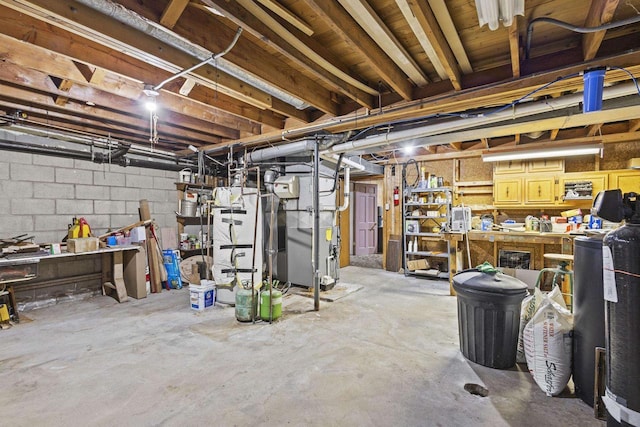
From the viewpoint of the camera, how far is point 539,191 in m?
5.09

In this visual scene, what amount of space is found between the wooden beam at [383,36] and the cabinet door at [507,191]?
3.49 metres

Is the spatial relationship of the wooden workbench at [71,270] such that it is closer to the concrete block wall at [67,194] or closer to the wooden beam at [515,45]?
the concrete block wall at [67,194]

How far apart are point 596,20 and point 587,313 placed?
6.06ft

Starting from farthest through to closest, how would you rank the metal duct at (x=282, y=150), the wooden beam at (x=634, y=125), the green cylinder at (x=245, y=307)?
the wooden beam at (x=634, y=125) < the metal duct at (x=282, y=150) < the green cylinder at (x=245, y=307)

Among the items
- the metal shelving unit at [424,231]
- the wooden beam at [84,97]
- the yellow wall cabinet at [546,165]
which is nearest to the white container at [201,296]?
the wooden beam at [84,97]

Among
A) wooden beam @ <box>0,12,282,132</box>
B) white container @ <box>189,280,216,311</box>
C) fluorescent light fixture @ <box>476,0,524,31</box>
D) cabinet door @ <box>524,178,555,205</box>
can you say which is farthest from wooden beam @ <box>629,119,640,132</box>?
white container @ <box>189,280,216,311</box>

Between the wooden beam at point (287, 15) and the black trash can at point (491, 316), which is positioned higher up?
the wooden beam at point (287, 15)

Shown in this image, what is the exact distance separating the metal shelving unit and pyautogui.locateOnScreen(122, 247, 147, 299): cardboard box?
15.5ft

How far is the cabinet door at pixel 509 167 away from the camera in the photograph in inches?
207

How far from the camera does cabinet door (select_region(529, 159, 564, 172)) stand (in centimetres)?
499

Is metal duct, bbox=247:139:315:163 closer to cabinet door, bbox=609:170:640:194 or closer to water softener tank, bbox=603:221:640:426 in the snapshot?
water softener tank, bbox=603:221:640:426

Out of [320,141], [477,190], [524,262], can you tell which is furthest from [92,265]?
[524,262]

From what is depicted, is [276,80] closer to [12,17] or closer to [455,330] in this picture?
[12,17]

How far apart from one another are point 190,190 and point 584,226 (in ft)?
22.2
